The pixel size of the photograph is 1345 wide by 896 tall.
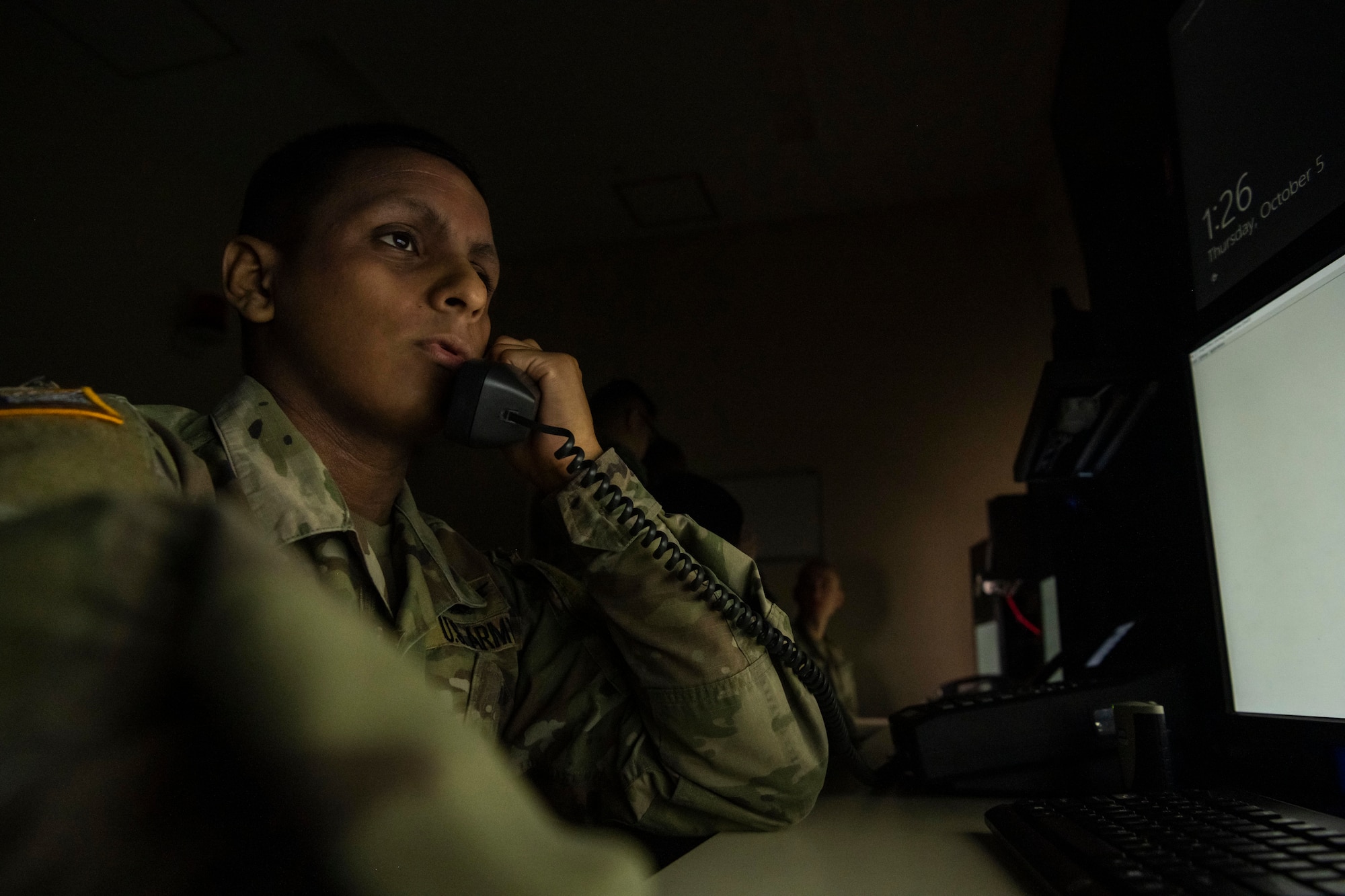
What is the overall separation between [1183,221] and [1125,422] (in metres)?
0.25

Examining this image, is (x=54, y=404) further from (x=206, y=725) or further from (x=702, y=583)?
(x=702, y=583)

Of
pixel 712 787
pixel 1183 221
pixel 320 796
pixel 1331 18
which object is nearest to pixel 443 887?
pixel 320 796

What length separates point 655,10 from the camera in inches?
93.7

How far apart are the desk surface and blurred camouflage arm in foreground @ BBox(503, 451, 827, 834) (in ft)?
0.17

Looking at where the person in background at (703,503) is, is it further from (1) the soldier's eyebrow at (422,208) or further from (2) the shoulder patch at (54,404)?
(2) the shoulder patch at (54,404)

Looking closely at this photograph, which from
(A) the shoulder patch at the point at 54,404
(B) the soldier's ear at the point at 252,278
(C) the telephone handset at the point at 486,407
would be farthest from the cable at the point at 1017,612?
(A) the shoulder patch at the point at 54,404

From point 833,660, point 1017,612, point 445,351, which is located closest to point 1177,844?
point 445,351

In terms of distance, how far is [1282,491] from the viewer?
2.11 feet

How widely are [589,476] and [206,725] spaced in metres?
0.60

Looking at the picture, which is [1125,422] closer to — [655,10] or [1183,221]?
[1183,221]

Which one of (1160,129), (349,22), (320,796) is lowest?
(320,796)

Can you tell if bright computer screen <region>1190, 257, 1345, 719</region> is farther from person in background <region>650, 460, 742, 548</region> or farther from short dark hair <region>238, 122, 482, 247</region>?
short dark hair <region>238, 122, 482, 247</region>

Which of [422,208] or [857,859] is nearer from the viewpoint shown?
[857,859]

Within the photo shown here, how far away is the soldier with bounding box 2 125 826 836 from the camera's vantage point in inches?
30.0
